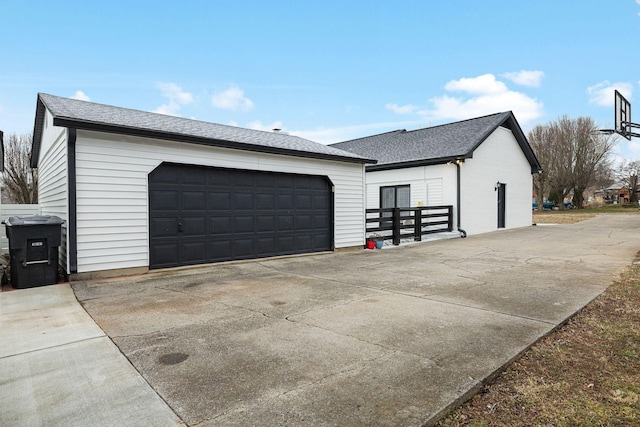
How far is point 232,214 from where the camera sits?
8.38 meters

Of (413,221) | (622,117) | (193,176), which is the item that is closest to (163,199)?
(193,176)

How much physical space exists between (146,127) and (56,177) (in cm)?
245

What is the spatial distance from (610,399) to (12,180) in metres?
25.9

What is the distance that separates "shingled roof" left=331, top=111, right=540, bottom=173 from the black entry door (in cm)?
282

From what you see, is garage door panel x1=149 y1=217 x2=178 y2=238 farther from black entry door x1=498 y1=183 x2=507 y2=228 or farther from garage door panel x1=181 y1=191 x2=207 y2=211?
black entry door x1=498 y1=183 x2=507 y2=228

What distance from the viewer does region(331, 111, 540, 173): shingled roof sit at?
14.6m

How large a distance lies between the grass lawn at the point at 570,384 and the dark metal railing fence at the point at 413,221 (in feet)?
26.1

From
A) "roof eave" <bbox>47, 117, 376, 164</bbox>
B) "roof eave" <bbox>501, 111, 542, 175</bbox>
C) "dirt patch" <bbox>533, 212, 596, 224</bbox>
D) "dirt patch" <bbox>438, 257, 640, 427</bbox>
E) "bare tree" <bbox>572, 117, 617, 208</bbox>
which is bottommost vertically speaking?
"dirt patch" <bbox>438, 257, 640, 427</bbox>

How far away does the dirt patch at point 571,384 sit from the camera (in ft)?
7.39

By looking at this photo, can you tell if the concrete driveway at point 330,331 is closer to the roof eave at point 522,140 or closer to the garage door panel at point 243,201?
the garage door panel at point 243,201

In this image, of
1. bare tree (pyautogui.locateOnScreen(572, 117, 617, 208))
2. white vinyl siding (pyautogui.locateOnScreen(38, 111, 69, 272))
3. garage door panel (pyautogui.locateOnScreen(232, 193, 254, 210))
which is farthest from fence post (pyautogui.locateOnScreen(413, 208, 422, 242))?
bare tree (pyautogui.locateOnScreen(572, 117, 617, 208))

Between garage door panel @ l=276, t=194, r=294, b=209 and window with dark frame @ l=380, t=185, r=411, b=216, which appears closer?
garage door panel @ l=276, t=194, r=294, b=209

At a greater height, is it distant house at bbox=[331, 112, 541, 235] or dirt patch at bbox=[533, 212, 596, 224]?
distant house at bbox=[331, 112, 541, 235]

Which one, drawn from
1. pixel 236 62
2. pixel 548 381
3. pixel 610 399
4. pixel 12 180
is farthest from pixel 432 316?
pixel 12 180
